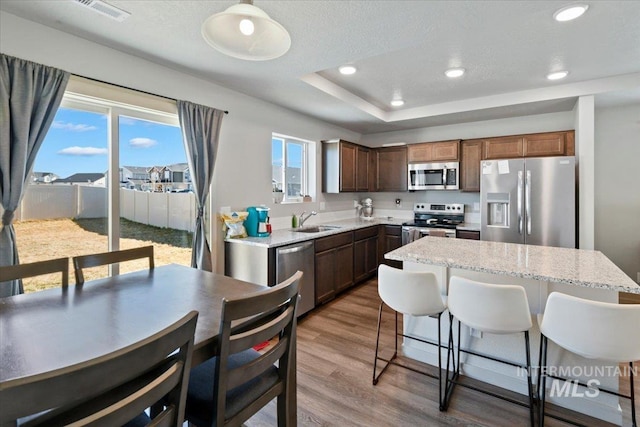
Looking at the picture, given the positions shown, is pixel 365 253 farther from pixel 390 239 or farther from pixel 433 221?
pixel 433 221

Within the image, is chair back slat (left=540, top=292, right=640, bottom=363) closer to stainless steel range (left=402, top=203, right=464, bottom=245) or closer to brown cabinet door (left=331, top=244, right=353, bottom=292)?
brown cabinet door (left=331, top=244, right=353, bottom=292)

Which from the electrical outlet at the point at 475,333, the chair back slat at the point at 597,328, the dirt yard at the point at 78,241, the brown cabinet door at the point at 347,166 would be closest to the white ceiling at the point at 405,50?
the brown cabinet door at the point at 347,166

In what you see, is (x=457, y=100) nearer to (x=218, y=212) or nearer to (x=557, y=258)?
(x=557, y=258)

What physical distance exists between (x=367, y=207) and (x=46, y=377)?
528 cm

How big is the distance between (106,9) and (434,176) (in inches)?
172

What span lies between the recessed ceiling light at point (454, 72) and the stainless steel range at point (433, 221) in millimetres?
2015

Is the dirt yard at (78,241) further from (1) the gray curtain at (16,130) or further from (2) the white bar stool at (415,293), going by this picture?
(2) the white bar stool at (415,293)

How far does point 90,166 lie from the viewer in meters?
2.39

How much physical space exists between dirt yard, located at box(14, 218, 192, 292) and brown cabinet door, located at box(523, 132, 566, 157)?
4.60 metres

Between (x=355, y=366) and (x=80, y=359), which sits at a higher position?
(x=80, y=359)

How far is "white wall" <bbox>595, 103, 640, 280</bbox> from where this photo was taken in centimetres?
401

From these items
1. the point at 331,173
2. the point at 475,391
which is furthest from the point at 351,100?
the point at 475,391

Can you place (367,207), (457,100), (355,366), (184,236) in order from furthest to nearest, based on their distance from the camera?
(367,207) → (457,100) → (184,236) → (355,366)

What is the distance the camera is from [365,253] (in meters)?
4.59
